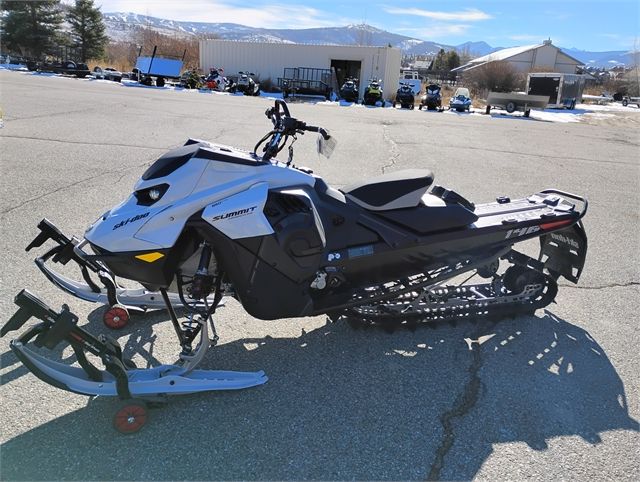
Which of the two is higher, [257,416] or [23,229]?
[23,229]

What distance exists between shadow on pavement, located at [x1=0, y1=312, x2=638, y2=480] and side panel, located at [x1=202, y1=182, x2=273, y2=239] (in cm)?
93

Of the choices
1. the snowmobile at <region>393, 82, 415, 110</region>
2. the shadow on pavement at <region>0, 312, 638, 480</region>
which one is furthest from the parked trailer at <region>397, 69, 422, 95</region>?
the shadow on pavement at <region>0, 312, 638, 480</region>

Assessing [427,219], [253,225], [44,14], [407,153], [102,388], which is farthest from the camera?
[44,14]

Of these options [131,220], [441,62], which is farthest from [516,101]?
[441,62]

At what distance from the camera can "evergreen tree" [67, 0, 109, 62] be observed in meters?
49.6

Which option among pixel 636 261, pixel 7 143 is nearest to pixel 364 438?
pixel 636 261

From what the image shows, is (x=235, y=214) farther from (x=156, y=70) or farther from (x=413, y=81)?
(x=413, y=81)

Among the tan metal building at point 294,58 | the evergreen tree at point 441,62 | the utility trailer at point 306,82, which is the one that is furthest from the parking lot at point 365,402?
the evergreen tree at point 441,62

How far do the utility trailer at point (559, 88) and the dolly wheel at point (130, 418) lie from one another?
3704cm

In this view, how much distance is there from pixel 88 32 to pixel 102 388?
57.5m

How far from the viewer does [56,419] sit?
2.55 metres

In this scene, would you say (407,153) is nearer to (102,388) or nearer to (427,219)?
(427,219)

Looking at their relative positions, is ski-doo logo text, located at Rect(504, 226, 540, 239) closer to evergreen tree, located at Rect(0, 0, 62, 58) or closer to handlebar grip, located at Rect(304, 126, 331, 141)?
handlebar grip, located at Rect(304, 126, 331, 141)

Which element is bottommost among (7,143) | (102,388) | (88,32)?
(102,388)
